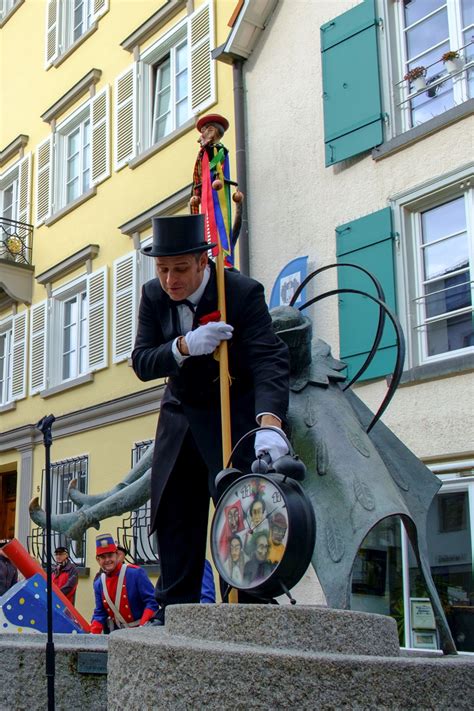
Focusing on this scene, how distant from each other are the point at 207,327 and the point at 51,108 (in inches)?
551

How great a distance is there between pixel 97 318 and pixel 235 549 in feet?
37.6

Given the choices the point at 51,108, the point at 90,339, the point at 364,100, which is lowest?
the point at 90,339

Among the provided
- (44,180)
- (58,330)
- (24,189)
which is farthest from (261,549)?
(24,189)

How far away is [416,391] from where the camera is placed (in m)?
8.46

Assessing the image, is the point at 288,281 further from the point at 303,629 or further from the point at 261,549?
the point at 303,629

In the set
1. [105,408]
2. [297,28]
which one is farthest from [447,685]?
[105,408]

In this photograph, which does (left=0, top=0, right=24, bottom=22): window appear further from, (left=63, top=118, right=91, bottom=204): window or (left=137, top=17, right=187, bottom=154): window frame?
(left=137, top=17, right=187, bottom=154): window frame

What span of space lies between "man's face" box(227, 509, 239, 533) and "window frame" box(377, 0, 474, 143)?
6848 mm

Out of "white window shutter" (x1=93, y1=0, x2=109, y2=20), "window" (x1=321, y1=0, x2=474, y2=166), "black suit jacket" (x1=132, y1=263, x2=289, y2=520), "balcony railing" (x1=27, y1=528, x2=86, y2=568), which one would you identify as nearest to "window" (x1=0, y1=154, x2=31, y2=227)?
"white window shutter" (x1=93, y1=0, x2=109, y2=20)

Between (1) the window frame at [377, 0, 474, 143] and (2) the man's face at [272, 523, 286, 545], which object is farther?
(1) the window frame at [377, 0, 474, 143]

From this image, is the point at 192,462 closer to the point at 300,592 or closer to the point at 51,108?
the point at 300,592

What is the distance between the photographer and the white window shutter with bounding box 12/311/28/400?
1602cm

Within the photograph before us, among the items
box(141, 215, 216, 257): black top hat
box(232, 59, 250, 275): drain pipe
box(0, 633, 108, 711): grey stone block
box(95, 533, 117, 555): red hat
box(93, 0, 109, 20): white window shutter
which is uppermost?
box(93, 0, 109, 20): white window shutter

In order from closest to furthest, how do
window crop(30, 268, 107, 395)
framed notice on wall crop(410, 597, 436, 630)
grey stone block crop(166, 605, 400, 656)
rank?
grey stone block crop(166, 605, 400, 656) → framed notice on wall crop(410, 597, 436, 630) → window crop(30, 268, 107, 395)
